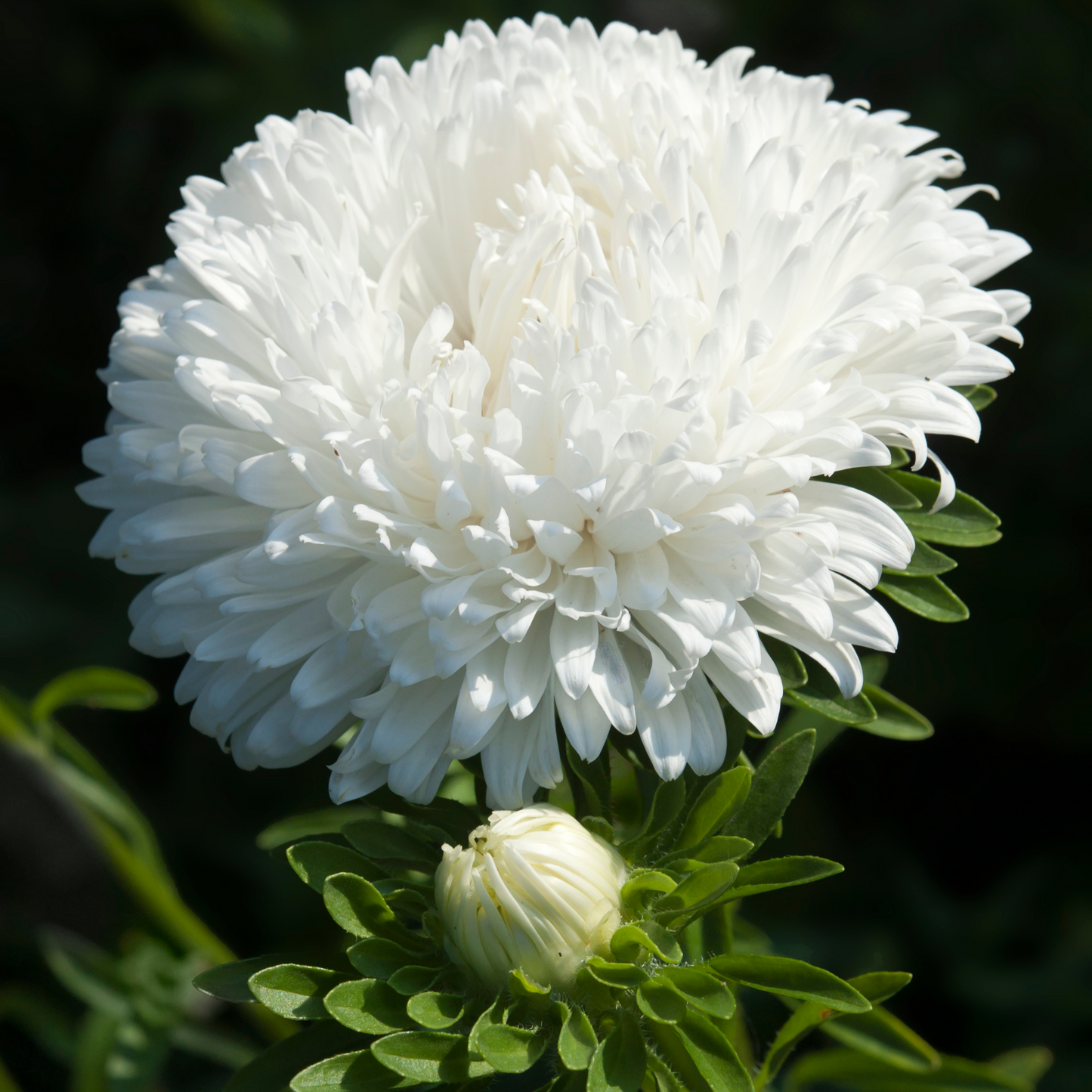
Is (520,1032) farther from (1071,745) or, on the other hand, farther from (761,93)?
(1071,745)

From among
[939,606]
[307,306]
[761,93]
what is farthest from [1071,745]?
[307,306]

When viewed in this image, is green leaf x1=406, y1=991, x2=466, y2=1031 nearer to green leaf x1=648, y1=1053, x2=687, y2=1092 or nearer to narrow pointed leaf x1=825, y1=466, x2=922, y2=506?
green leaf x1=648, y1=1053, x2=687, y2=1092

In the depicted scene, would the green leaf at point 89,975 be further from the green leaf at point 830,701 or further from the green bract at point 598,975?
the green leaf at point 830,701

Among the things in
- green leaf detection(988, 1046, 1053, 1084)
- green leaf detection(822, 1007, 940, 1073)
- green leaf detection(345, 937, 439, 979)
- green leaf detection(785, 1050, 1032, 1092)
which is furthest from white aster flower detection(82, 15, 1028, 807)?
green leaf detection(988, 1046, 1053, 1084)

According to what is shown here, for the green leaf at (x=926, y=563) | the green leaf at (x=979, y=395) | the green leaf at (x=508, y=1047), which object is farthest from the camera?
the green leaf at (x=979, y=395)

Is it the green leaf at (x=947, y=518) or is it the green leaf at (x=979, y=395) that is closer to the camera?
the green leaf at (x=947, y=518)

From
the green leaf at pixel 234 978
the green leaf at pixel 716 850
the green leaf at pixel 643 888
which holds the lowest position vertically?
the green leaf at pixel 234 978

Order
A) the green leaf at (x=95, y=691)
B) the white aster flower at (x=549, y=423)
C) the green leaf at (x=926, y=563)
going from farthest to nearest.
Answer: the green leaf at (x=95, y=691) < the green leaf at (x=926, y=563) < the white aster flower at (x=549, y=423)

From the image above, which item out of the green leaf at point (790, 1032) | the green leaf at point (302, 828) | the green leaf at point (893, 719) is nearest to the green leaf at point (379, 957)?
the green leaf at point (302, 828)
